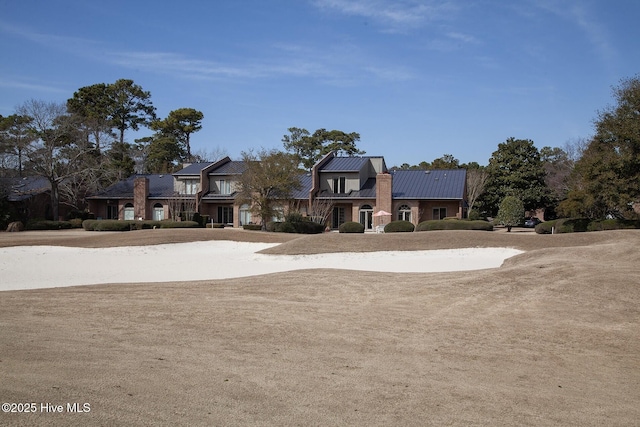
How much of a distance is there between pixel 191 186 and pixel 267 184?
53.9 ft

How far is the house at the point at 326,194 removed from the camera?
53.4 metres

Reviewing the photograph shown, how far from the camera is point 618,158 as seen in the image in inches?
1439

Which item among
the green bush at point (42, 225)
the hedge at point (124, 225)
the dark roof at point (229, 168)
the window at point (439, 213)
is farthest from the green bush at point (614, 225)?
the green bush at point (42, 225)

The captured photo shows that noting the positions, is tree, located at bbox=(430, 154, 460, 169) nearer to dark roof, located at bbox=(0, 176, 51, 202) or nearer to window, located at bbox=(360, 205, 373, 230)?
window, located at bbox=(360, 205, 373, 230)

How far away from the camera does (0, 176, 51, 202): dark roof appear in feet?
179

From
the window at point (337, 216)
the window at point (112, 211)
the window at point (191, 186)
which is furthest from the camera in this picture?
the window at point (112, 211)

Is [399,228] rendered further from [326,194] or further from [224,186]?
[224,186]

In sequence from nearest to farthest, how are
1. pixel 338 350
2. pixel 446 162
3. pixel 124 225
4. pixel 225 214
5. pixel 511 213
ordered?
pixel 338 350 < pixel 124 225 < pixel 511 213 < pixel 225 214 < pixel 446 162

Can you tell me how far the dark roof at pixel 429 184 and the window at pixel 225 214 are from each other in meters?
16.9

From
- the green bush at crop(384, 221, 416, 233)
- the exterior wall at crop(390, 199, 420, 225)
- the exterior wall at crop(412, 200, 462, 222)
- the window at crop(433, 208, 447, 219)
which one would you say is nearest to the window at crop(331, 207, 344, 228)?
the exterior wall at crop(390, 199, 420, 225)

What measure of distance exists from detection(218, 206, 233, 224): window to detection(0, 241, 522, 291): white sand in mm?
28326

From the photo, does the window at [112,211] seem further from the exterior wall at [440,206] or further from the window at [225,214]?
the exterior wall at [440,206]

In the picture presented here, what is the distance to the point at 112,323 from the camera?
1056cm

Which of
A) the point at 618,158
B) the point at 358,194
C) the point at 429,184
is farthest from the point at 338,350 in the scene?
the point at 429,184
